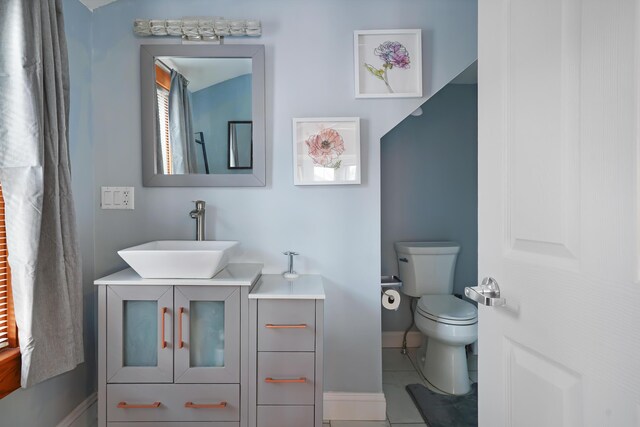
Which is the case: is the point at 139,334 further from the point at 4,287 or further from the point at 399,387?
the point at 399,387

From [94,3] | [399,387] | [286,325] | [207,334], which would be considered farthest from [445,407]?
[94,3]

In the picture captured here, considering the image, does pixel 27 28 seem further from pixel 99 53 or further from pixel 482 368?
pixel 482 368

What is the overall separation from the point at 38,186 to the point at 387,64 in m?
1.67

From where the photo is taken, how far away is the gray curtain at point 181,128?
1917mm

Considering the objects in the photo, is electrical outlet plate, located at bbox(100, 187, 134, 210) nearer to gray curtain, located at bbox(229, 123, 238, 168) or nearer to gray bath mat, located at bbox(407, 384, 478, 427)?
gray curtain, located at bbox(229, 123, 238, 168)

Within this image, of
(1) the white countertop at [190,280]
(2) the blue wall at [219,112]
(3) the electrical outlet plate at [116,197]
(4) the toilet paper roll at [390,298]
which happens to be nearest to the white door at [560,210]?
(1) the white countertop at [190,280]

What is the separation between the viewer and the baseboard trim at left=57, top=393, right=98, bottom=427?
5.42 ft

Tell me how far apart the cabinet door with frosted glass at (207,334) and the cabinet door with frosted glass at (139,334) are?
0.05 metres

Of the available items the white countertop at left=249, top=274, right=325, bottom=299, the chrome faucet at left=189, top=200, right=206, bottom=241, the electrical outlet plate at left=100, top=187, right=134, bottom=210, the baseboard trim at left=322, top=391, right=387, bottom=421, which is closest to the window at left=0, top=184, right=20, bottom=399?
the electrical outlet plate at left=100, top=187, right=134, bottom=210

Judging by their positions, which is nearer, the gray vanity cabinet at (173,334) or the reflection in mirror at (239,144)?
the gray vanity cabinet at (173,334)

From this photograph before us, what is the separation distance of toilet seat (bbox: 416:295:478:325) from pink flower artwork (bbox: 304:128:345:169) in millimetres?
1081

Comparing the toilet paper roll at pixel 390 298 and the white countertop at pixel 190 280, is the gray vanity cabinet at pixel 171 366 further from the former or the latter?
the toilet paper roll at pixel 390 298

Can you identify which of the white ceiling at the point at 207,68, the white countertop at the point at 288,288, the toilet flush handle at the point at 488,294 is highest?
the white ceiling at the point at 207,68

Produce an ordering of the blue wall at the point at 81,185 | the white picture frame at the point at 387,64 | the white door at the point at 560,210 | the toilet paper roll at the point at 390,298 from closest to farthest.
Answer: the white door at the point at 560,210, the blue wall at the point at 81,185, the white picture frame at the point at 387,64, the toilet paper roll at the point at 390,298
